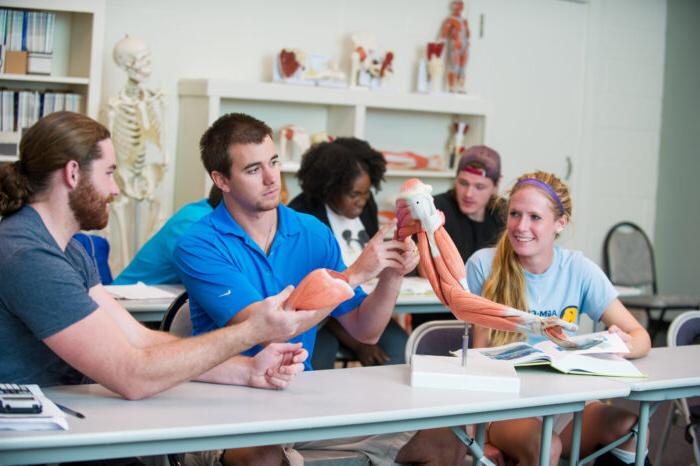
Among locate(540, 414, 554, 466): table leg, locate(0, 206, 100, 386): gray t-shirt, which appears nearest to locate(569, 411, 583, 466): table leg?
locate(540, 414, 554, 466): table leg

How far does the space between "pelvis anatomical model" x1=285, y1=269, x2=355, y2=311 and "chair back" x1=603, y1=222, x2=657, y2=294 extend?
5.36 m

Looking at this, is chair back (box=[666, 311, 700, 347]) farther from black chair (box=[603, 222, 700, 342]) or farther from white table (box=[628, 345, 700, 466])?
black chair (box=[603, 222, 700, 342])

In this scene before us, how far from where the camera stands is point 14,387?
2.16 meters

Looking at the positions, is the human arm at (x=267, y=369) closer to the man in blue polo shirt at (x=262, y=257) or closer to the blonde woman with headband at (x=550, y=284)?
the man in blue polo shirt at (x=262, y=257)

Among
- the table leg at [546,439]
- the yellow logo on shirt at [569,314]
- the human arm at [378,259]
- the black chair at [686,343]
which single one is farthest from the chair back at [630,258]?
the human arm at [378,259]

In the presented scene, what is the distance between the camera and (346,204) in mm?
4625

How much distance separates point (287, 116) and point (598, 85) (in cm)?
265

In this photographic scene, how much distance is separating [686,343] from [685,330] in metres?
0.05

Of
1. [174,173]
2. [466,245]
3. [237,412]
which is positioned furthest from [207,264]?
[174,173]

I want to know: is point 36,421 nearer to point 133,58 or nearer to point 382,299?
point 382,299

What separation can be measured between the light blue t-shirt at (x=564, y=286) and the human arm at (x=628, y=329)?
27mm

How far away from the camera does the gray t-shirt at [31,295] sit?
2.16 metres

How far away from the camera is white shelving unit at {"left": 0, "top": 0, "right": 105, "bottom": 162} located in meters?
5.14

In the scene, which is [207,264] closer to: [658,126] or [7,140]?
[7,140]
